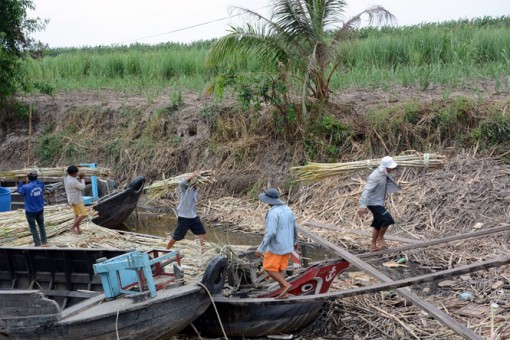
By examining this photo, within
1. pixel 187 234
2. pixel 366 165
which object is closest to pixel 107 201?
pixel 187 234

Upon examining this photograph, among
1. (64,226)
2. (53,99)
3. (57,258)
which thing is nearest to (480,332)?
(57,258)

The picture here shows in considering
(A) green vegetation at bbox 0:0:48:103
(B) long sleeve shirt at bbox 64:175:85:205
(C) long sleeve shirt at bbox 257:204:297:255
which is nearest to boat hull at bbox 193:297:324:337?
(C) long sleeve shirt at bbox 257:204:297:255

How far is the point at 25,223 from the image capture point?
10.8 metres

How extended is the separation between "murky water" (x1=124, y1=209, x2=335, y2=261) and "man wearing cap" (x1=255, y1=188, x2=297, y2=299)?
3770 millimetres

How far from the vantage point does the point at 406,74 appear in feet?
47.8

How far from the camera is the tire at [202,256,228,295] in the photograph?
6.62 m

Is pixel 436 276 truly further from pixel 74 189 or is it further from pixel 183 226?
pixel 74 189

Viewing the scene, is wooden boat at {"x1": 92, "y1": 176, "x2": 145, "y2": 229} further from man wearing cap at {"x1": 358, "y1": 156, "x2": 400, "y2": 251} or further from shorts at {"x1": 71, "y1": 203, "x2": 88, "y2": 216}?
man wearing cap at {"x1": 358, "y1": 156, "x2": 400, "y2": 251}

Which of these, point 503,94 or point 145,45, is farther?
point 145,45

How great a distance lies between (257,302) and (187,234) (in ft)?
20.2

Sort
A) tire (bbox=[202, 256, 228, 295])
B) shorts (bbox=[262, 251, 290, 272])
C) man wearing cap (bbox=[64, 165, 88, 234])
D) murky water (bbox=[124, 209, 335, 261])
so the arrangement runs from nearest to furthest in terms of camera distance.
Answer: tire (bbox=[202, 256, 228, 295]) < shorts (bbox=[262, 251, 290, 272]) < man wearing cap (bbox=[64, 165, 88, 234]) < murky water (bbox=[124, 209, 335, 261])

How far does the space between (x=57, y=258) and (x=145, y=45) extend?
26366 millimetres

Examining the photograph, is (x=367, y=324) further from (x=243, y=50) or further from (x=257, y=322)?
(x=243, y=50)

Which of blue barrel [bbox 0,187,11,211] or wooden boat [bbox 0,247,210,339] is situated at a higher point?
blue barrel [bbox 0,187,11,211]
